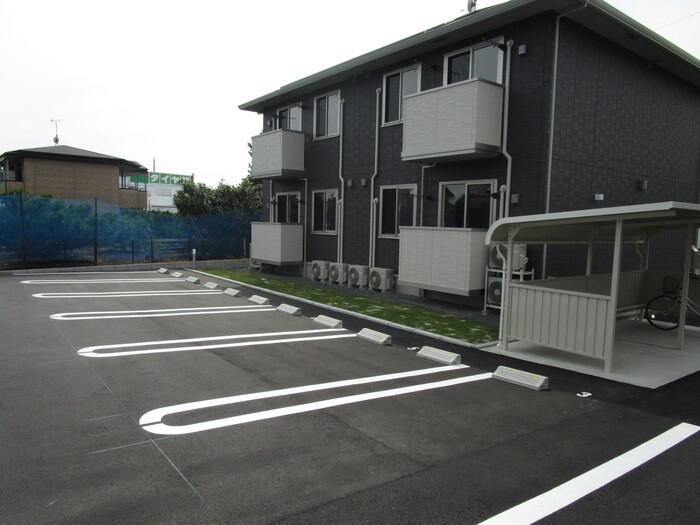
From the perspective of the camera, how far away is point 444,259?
10.8 metres

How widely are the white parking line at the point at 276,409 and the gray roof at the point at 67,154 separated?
98.6 feet

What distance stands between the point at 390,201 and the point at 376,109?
8.96 ft

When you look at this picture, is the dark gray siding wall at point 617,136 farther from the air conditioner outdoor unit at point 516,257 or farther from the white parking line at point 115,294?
the white parking line at point 115,294

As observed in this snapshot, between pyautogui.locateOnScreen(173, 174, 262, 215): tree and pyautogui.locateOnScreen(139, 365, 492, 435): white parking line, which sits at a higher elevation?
pyautogui.locateOnScreen(173, 174, 262, 215): tree

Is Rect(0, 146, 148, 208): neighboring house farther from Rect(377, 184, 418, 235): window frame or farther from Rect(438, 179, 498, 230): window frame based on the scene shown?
Rect(438, 179, 498, 230): window frame

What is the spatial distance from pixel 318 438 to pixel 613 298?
4.32m

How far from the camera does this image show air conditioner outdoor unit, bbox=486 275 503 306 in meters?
10.3

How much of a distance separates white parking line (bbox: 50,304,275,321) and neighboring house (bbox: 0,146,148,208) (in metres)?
23.2

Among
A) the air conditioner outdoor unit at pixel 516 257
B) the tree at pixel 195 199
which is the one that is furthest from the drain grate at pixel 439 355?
the tree at pixel 195 199

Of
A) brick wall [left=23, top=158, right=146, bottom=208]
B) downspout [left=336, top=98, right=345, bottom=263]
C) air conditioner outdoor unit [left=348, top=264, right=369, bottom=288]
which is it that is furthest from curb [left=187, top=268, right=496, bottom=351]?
brick wall [left=23, top=158, right=146, bottom=208]

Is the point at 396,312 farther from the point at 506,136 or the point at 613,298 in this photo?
the point at 613,298

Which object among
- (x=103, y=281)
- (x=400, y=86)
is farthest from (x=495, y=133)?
(x=103, y=281)

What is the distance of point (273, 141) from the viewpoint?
16.5 metres

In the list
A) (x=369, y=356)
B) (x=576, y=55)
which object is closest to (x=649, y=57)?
(x=576, y=55)
